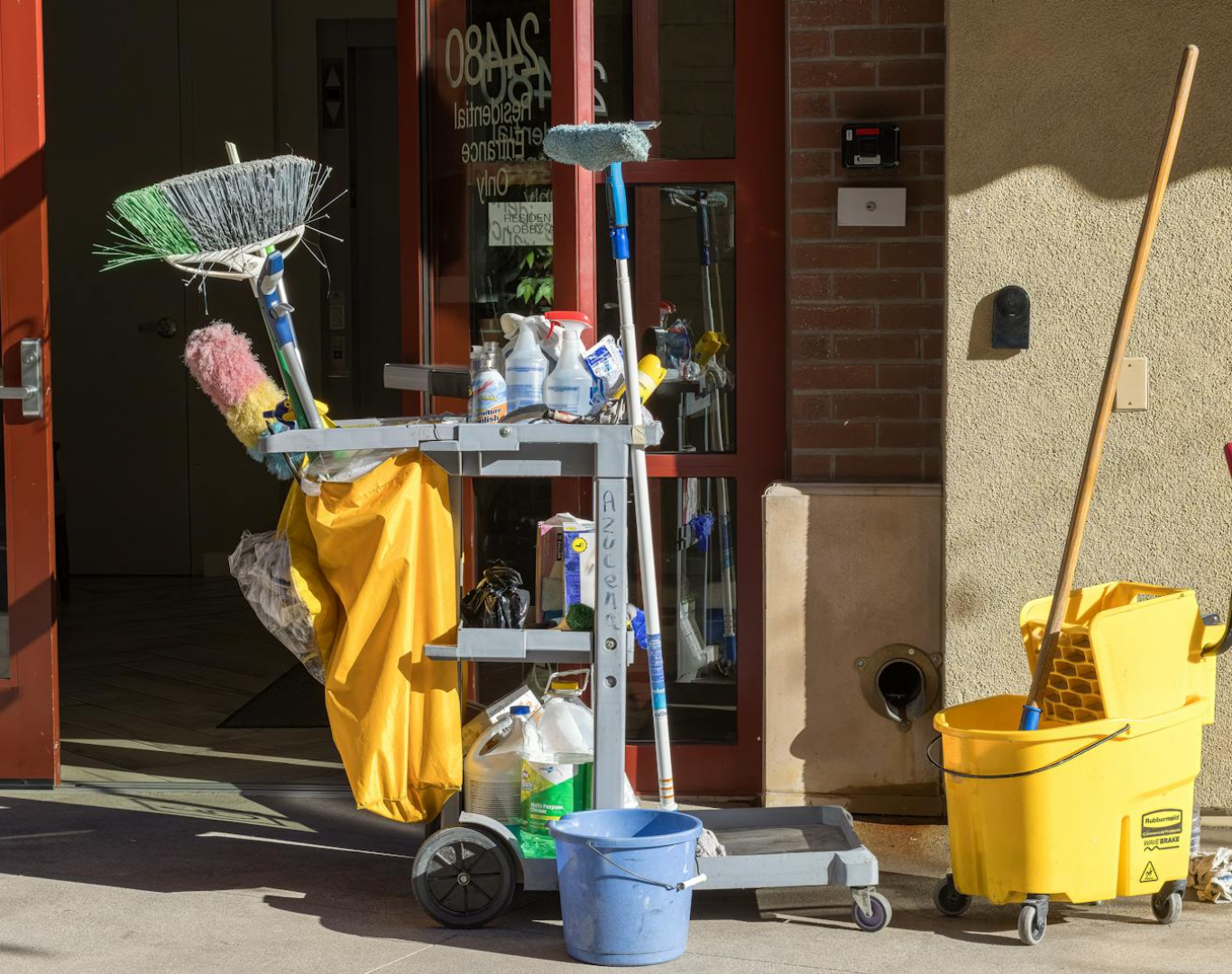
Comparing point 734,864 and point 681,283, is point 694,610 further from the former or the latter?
point 734,864

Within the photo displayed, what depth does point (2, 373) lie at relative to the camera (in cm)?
442

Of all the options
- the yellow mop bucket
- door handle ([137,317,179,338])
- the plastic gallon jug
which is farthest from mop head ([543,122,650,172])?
door handle ([137,317,179,338])

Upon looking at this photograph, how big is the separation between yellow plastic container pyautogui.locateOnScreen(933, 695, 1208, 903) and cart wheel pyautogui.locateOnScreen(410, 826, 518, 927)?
1.00 meters

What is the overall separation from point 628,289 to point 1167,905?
1778 millimetres

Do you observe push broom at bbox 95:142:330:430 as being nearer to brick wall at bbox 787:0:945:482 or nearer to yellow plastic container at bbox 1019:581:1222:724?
brick wall at bbox 787:0:945:482

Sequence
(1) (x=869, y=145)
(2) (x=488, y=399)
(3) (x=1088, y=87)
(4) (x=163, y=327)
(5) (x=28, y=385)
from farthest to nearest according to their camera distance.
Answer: (4) (x=163, y=327) < (5) (x=28, y=385) < (1) (x=869, y=145) < (3) (x=1088, y=87) < (2) (x=488, y=399)

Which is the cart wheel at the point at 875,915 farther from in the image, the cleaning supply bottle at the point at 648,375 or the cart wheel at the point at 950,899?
the cleaning supply bottle at the point at 648,375

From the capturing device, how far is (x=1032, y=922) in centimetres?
324

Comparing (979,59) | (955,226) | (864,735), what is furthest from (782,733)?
(979,59)

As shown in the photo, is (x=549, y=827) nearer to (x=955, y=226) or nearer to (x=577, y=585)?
(x=577, y=585)

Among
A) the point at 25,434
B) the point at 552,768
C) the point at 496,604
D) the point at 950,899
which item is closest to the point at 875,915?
the point at 950,899

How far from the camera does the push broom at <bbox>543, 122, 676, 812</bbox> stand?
A: 3.30 metres

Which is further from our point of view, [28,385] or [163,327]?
[163,327]

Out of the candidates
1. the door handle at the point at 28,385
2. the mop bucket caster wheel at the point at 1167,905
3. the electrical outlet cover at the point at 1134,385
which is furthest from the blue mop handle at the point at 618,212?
the door handle at the point at 28,385
